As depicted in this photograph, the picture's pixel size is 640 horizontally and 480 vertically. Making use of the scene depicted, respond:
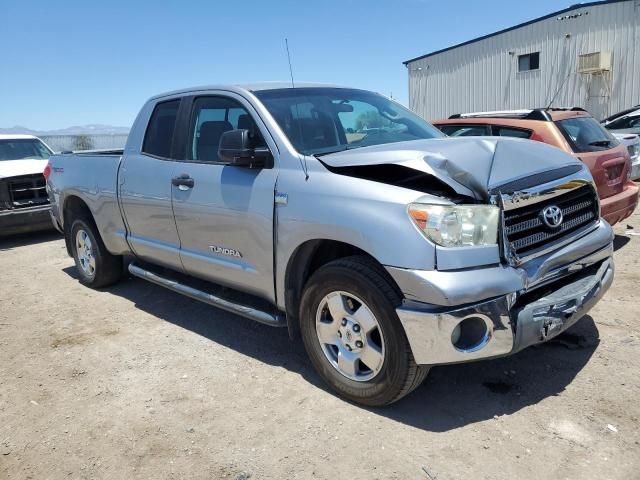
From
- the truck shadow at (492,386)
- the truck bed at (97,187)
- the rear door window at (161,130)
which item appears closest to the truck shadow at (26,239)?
the truck bed at (97,187)

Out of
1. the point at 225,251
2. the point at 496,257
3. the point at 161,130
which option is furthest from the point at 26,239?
the point at 496,257

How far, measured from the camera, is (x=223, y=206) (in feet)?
12.5

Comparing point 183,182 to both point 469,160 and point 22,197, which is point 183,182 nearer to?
point 469,160

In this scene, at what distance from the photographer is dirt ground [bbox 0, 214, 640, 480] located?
2738 millimetres

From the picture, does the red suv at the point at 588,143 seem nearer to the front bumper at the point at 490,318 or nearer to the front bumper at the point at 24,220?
the front bumper at the point at 490,318

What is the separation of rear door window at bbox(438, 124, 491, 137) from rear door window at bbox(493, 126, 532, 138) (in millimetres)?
118

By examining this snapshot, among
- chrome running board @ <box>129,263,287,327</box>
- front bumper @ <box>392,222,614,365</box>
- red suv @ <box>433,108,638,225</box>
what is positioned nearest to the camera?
front bumper @ <box>392,222,614,365</box>

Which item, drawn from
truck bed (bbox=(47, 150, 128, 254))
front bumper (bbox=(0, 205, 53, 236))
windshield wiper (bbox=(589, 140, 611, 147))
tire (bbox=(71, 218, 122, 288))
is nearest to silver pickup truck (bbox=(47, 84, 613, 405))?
truck bed (bbox=(47, 150, 128, 254))

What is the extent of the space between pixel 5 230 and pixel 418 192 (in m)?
7.82

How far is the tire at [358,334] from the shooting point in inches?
114

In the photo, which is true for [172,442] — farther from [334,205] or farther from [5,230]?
[5,230]

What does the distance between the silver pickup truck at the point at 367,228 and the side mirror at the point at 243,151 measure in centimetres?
1

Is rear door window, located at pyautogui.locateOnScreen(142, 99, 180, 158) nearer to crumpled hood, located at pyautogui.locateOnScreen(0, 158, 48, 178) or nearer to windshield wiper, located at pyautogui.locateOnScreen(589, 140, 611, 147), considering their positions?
windshield wiper, located at pyautogui.locateOnScreen(589, 140, 611, 147)

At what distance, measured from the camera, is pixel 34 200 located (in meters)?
8.88
